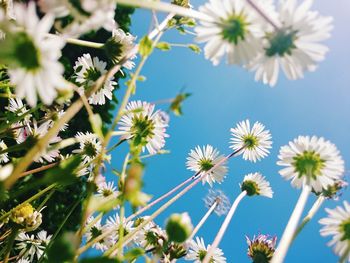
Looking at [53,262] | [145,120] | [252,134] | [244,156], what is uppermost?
[252,134]

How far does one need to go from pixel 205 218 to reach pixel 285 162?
1.10ft

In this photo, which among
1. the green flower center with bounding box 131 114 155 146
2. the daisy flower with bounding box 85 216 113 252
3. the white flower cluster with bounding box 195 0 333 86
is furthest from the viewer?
the daisy flower with bounding box 85 216 113 252

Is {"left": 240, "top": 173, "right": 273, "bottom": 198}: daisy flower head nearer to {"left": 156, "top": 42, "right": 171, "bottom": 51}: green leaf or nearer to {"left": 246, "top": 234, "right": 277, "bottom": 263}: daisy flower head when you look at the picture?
{"left": 246, "top": 234, "right": 277, "bottom": 263}: daisy flower head

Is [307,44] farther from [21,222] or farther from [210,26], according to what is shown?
[21,222]

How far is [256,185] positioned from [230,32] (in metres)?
0.98

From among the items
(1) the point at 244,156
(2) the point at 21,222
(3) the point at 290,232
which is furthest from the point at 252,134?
(3) the point at 290,232

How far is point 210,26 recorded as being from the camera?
22.9 inches

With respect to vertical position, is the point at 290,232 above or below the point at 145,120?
below

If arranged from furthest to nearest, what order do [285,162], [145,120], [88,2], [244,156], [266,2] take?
1. [244,156]
2. [145,120]
3. [285,162]
4. [266,2]
5. [88,2]

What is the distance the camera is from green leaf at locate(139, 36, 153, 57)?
1.82ft

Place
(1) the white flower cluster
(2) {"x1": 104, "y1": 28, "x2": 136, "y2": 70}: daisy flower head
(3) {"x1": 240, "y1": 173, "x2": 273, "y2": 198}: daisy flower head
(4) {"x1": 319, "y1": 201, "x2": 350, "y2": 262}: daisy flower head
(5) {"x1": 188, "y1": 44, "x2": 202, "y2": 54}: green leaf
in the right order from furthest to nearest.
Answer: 1. (3) {"x1": 240, "y1": 173, "x2": 273, "y2": 198}: daisy flower head
2. (2) {"x1": 104, "y1": 28, "x2": 136, "y2": 70}: daisy flower head
3. (5) {"x1": 188, "y1": 44, "x2": 202, "y2": 54}: green leaf
4. (4) {"x1": 319, "y1": 201, "x2": 350, "y2": 262}: daisy flower head
5. (1) the white flower cluster

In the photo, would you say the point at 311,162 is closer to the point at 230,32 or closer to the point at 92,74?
the point at 230,32

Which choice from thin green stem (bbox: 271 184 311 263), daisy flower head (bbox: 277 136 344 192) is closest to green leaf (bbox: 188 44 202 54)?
daisy flower head (bbox: 277 136 344 192)

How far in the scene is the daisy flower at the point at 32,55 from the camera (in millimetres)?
411
